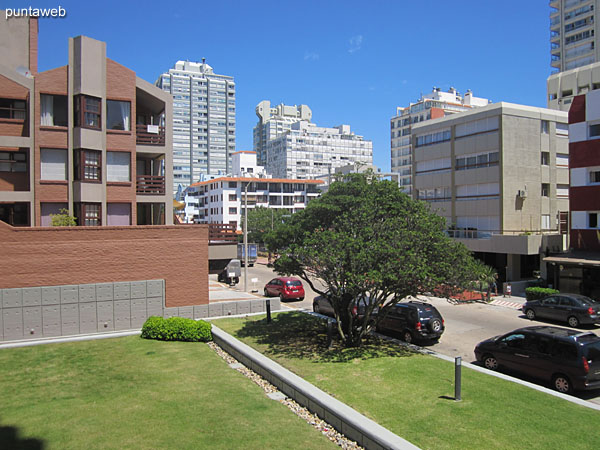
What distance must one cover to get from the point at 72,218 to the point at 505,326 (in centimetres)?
2154

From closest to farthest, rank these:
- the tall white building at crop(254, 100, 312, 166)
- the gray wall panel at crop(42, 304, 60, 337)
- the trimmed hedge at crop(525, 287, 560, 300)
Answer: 1. the gray wall panel at crop(42, 304, 60, 337)
2. the trimmed hedge at crop(525, 287, 560, 300)
3. the tall white building at crop(254, 100, 312, 166)

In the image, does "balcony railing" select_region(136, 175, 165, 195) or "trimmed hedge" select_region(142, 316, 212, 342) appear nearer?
"trimmed hedge" select_region(142, 316, 212, 342)

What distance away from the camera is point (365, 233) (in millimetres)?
15820

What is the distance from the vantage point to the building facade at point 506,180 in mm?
35875

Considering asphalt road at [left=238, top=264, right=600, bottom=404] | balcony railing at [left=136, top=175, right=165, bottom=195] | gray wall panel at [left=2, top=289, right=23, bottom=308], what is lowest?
asphalt road at [left=238, top=264, right=600, bottom=404]

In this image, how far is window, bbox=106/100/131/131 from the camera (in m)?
24.7

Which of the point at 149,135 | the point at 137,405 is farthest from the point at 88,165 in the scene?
the point at 137,405

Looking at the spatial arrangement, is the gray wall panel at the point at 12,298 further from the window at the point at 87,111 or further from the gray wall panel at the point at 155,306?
the window at the point at 87,111

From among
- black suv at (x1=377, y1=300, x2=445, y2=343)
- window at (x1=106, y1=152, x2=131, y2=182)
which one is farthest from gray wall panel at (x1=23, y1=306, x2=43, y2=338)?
black suv at (x1=377, y1=300, x2=445, y2=343)

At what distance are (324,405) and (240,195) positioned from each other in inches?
3145

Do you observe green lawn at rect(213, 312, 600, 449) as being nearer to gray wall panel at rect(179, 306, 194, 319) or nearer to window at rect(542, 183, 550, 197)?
gray wall panel at rect(179, 306, 194, 319)

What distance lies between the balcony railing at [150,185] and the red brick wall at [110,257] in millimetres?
4868

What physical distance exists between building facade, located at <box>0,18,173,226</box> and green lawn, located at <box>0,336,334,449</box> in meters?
9.09

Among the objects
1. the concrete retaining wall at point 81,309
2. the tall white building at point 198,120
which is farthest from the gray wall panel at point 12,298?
the tall white building at point 198,120
